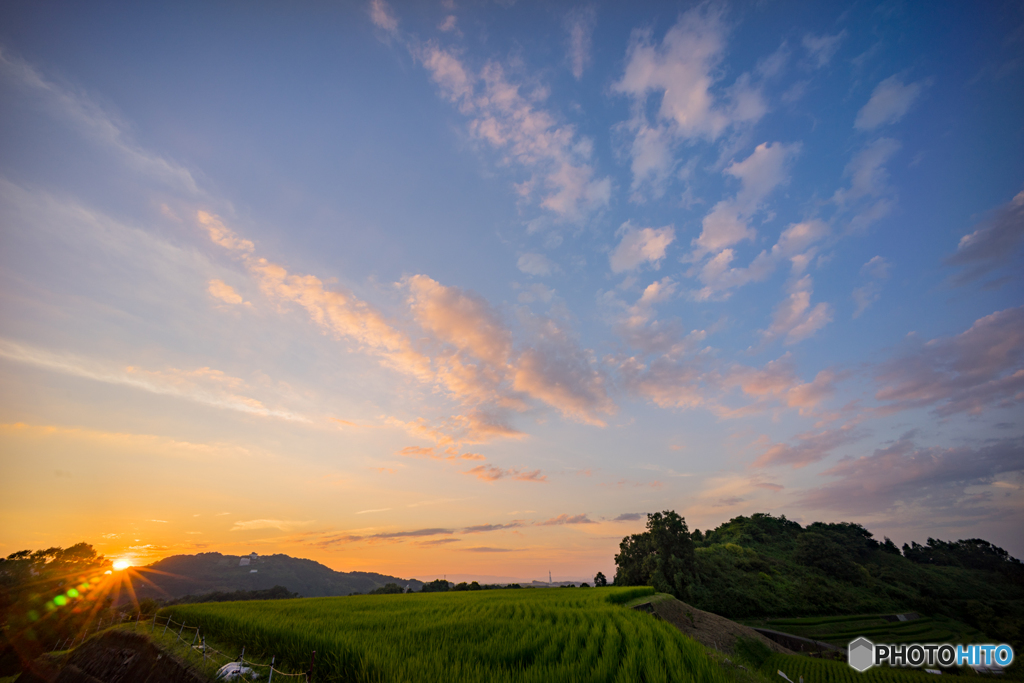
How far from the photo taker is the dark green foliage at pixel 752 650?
2695 cm

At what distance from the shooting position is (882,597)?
6266cm

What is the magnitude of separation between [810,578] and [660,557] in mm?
32285

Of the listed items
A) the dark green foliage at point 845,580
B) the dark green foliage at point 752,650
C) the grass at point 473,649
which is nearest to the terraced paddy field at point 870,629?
the dark green foliage at point 845,580

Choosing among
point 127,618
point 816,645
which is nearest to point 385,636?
point 127,618

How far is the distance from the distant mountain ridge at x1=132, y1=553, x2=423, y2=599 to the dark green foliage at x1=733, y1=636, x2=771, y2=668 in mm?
132520

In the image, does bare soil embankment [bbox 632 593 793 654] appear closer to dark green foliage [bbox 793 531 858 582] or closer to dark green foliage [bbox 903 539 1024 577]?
dark green foliage [bbox 793 531 858 582]

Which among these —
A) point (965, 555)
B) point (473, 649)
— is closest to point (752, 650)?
point (473, 649)

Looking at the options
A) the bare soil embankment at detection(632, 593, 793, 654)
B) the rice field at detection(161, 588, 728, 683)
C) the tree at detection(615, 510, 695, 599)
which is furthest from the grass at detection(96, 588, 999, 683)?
the tree at detection(615, 510, 695, 599)

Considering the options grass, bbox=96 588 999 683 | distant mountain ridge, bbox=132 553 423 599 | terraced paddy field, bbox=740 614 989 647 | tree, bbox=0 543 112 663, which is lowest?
distant mountain ridge, bbox=132 553 423 599

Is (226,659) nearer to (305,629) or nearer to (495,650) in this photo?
(305,629)

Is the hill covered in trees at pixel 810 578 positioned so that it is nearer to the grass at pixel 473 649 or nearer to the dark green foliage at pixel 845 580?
the dark green foliage at pixel 845 580

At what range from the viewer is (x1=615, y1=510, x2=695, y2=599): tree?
49.6 metres

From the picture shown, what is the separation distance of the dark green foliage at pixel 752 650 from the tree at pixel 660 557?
68.6 feet

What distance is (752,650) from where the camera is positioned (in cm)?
2811
